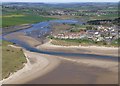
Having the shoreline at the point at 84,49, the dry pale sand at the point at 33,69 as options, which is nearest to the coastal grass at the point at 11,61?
the dry pale sand at the point at 33,69

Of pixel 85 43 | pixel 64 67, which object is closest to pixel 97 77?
pixel 64 67

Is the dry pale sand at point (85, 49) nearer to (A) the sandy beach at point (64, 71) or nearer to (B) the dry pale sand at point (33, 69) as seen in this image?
(A) the sandy beach at point (64, 71)

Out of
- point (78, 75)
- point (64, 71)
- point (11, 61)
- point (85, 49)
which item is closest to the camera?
point (78, 75)

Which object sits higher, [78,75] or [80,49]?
[78,75]

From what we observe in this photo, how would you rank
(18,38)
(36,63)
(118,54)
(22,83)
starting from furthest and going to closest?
1. (18,38)
2. (118,54)
3. (36,63)
4. (22,83)

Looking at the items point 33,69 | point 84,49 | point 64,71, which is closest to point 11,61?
point 33,69

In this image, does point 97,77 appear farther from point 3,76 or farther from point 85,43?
point 85,43

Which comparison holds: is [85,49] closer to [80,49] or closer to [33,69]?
→ [80,49]

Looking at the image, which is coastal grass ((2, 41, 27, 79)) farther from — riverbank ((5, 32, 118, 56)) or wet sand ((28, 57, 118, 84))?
riverbank ((5, 32, 118, 56))

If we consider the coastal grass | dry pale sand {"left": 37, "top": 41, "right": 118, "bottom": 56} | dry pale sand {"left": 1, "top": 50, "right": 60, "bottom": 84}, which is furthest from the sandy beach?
the coastal grass
